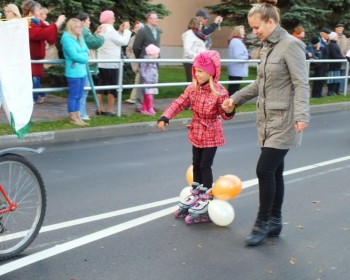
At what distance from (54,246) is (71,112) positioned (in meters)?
6.35

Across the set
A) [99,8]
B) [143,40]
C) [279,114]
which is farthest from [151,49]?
[279,114]

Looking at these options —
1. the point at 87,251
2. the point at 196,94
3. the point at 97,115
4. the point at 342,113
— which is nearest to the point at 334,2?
the point at 342,113

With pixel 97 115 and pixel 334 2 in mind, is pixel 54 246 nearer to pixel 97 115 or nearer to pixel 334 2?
pixel 97 115

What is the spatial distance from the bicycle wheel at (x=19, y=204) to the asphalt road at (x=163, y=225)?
13 centimetres

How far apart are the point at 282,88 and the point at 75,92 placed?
6571mm

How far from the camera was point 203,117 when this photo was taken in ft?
20.1

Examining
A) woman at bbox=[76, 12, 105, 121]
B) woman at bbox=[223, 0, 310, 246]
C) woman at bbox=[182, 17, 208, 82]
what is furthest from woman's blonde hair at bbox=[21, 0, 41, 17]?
woman at bbox=[223, 0, 310, 246]

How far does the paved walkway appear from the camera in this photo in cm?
1212

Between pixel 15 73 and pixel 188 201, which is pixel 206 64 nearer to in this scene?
pixel 188 201

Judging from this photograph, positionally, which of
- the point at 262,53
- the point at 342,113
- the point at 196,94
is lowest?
the point at 342,113

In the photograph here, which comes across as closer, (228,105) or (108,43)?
(228,105)

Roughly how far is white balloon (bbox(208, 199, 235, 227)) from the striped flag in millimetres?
2039

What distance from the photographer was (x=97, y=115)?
12.6 metres

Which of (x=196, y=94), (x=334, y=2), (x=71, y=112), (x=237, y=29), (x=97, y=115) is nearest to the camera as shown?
(x=196, y=94)
